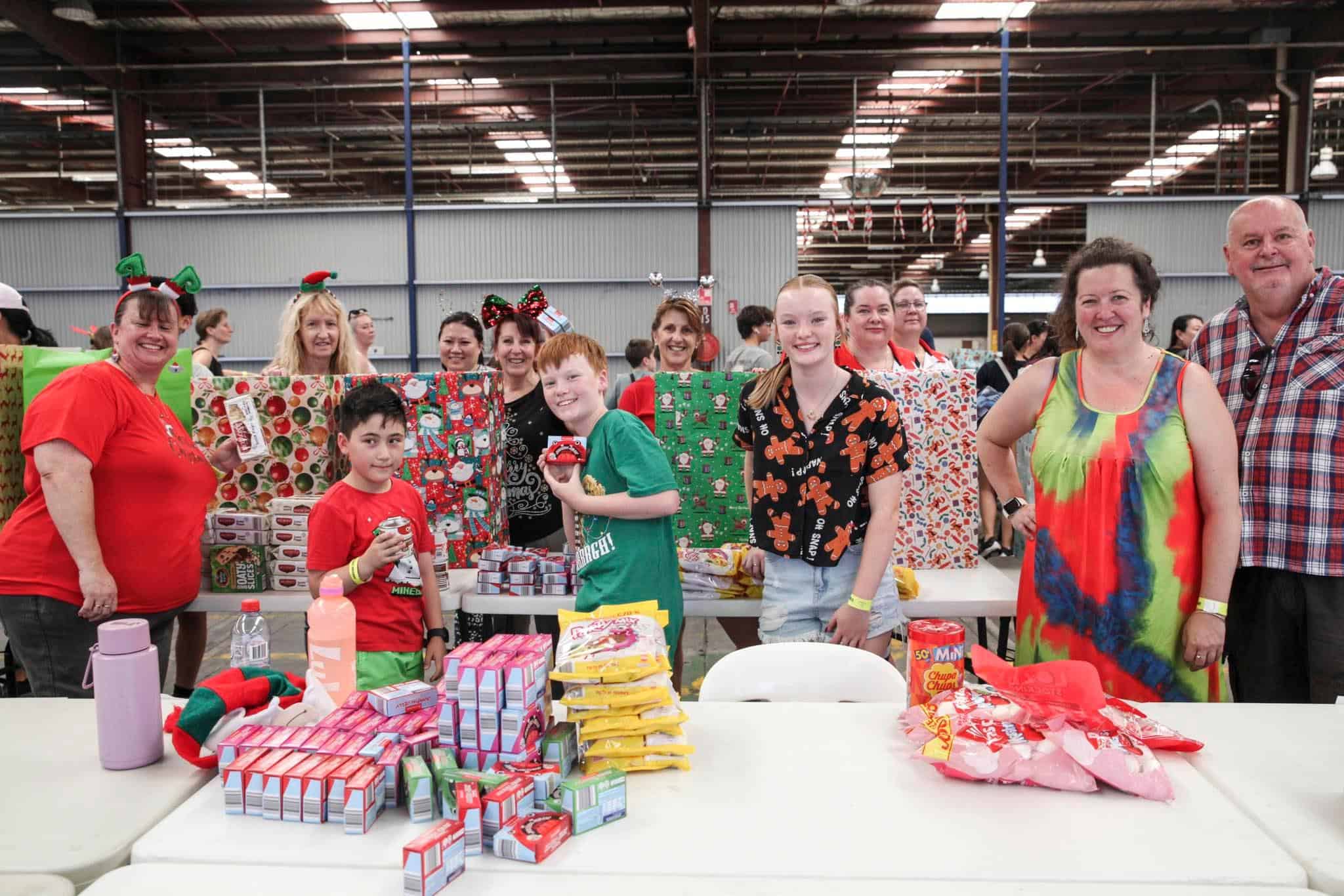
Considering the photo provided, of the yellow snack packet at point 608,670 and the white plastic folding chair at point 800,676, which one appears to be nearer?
the yellow snack packet at point 608,670

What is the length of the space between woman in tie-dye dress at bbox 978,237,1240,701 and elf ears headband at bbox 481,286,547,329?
210 cm

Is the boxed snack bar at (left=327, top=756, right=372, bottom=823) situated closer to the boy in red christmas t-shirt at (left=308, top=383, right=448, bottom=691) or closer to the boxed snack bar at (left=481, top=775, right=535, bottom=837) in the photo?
the boxed snack bar at (left=481, top=775, right=535, bottom=837)

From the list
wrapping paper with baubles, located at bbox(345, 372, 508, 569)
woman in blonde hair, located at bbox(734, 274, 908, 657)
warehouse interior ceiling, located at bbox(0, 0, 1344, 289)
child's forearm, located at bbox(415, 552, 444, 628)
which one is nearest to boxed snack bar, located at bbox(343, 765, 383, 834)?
child's forearm, located at bbox(415, 552, 444, 628)

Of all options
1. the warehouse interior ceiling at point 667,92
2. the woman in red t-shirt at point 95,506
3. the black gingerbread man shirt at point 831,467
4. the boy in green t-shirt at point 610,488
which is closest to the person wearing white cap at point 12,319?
the woman in red t-shirt at point 95,506

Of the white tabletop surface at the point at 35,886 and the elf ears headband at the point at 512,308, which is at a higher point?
the elf ears headband at the point at 512,308

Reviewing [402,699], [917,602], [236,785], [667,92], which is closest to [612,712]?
[402,699]

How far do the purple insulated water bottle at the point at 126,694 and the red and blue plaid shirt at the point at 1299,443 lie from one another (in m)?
2.76

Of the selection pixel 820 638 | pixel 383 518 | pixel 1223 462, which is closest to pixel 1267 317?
pixel 1223 462

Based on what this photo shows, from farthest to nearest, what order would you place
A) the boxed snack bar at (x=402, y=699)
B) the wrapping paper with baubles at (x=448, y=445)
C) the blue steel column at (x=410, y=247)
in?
the blue steel column at (x=410, y=247), the wrapping paper with baubles at (x=448, y=445), the boxed snack bar at (x=402, y=699)

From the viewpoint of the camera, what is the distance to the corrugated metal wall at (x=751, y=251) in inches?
451

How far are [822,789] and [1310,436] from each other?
A: 1.84m

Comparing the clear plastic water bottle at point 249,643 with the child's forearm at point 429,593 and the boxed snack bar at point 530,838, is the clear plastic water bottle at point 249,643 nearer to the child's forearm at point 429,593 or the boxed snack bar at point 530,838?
the child's forearm at point 429,593

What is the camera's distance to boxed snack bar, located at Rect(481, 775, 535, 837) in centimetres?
146

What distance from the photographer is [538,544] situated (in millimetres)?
3893
